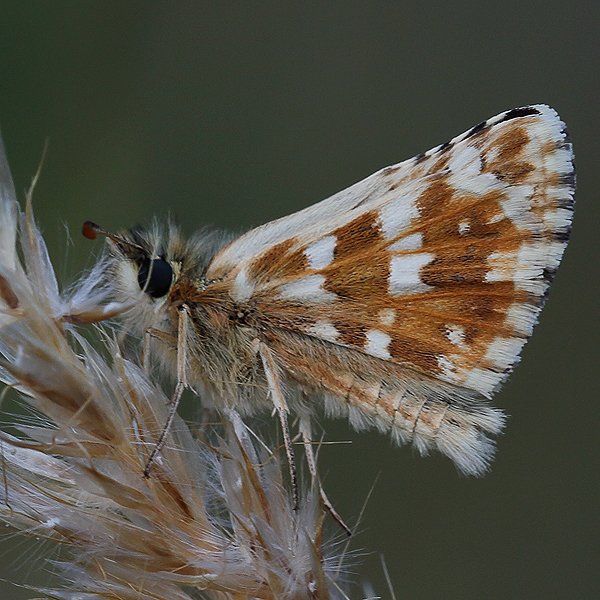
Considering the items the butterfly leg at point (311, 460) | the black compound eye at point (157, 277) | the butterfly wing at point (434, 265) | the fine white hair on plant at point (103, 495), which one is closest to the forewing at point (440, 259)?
the butterfly wing at point (434, 265)

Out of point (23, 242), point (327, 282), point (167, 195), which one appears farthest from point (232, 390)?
point (167, 195)

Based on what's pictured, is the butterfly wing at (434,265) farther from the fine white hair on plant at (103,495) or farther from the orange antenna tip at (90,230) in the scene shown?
the fine white hair on plant at (103,495)

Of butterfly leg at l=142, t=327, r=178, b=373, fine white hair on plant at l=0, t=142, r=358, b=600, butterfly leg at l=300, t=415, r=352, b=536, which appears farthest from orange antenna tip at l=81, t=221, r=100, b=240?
butterfly leg at l=300, t=415, r=352, b=536

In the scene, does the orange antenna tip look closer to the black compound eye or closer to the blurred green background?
the black compound eye

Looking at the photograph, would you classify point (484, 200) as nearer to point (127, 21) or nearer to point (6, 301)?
point (6, 301)

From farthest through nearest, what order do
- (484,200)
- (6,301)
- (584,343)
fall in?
(584,343) < (484,200) < (6,301)

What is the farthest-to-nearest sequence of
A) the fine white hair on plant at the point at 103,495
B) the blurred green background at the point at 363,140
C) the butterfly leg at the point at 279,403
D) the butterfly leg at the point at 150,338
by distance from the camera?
1. the blurred green background at the point at 363,140
2. the butterfly leg at the point at 150,338
3. the butterfly leg at the point at 279,403
4. the fine white hair on plant at the point at 103,495
